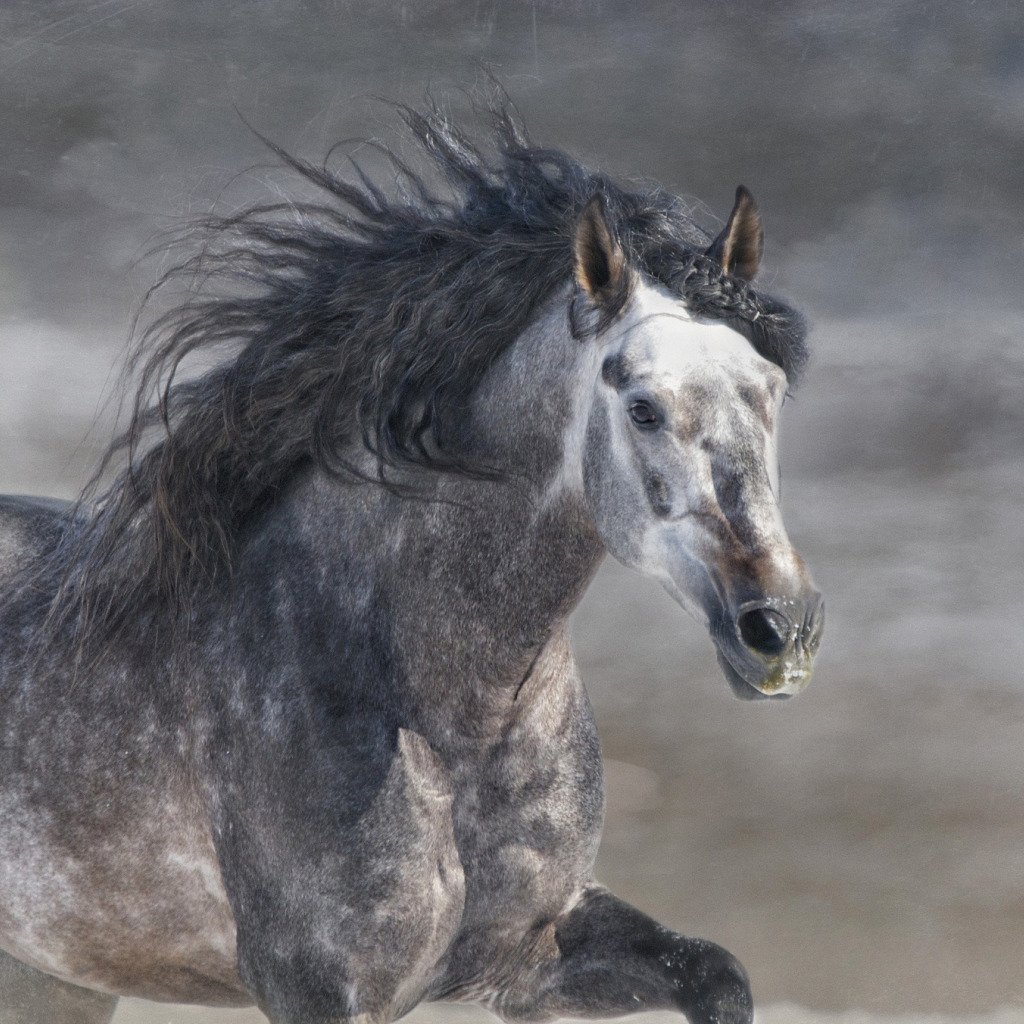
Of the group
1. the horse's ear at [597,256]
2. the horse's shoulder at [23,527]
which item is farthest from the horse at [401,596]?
the horse's shoulder at [23,527]

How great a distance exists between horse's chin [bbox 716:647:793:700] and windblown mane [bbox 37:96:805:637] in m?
0.54

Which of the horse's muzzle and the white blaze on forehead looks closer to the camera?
the horse's muzzle

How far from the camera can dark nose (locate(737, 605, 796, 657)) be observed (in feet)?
5.95

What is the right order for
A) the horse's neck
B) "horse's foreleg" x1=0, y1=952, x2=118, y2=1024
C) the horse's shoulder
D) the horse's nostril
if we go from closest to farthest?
the horse's nostril < the horse's neck < the horse's shoulder < "horse's foreleg" x1=0, y1=952, x2=118, y2=1024

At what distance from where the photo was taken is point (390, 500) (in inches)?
91.3

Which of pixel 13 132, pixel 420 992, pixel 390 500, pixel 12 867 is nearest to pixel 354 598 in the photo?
pixel 390 500

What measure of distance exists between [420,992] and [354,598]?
653 millimetres

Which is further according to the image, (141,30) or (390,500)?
(141,30)

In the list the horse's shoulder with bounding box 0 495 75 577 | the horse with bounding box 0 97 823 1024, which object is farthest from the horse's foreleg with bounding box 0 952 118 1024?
the horse's shoulder with bounding box 0 495 75 577

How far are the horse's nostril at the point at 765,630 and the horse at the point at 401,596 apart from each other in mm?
28

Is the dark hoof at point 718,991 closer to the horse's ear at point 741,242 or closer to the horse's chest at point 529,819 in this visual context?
the horse's chest at point 529,819

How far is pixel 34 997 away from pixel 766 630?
2.14m

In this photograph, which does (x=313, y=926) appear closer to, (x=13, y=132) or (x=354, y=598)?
(x=354, y=598)

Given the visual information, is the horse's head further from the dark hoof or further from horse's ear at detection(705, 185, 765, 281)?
the dark hoof
